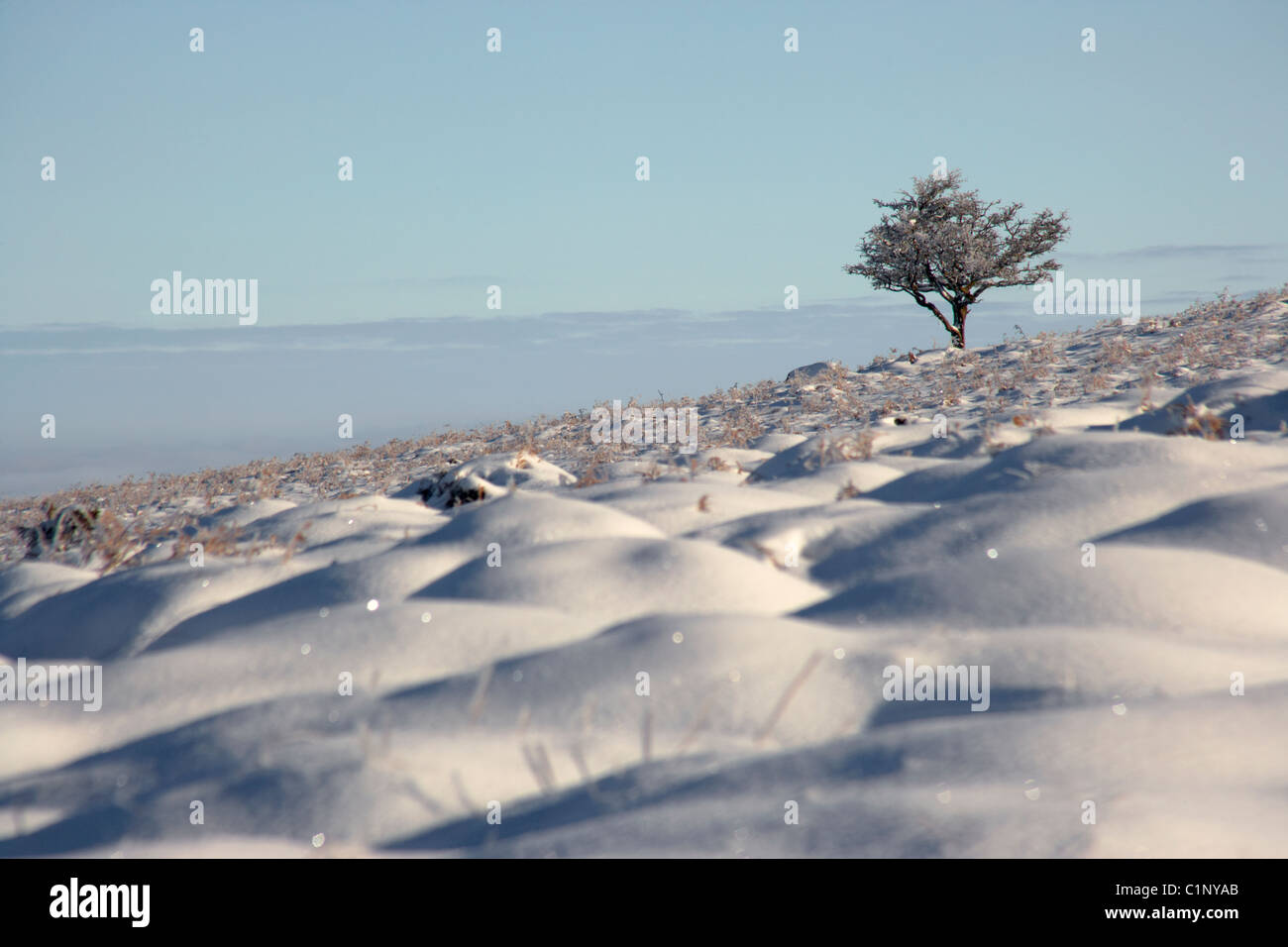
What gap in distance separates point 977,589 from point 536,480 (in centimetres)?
345

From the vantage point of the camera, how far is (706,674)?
6.98ft

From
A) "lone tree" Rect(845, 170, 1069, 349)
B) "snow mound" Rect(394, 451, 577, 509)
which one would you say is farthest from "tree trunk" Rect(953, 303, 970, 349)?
"snow mound" Rect(394, 451, 577, 509)

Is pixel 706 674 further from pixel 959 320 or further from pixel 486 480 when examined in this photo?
pixel 959 320

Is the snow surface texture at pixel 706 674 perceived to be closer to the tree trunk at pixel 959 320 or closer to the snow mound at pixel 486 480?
the snow mound at pixel 486 480

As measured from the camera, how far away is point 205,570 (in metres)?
3.11

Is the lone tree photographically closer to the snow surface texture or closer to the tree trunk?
the tree trunk

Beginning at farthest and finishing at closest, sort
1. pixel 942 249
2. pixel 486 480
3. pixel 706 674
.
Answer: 1. pixel 942 249
2. pixel 486 480
3. pixel 706 674

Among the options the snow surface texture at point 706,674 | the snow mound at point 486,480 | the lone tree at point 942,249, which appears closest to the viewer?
the snow surface texture at point 706,674

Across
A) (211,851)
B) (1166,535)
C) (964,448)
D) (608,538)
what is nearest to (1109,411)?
(964,448)

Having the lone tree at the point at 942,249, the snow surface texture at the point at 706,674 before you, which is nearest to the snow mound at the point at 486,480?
the snow surface texture at the point at 706,674

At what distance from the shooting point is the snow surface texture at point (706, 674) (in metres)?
1.68

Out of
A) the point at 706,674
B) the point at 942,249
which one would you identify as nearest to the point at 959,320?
the point at 942,249

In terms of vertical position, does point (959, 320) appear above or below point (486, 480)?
above
